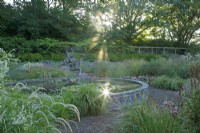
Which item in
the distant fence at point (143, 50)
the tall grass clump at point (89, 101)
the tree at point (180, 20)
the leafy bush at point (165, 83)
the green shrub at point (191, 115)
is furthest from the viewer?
the tree at point (180, 20)

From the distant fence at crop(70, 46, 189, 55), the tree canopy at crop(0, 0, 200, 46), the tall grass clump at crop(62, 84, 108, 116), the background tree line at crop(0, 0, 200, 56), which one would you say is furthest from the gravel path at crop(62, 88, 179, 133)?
the tree canopy at crop(0, 0, 200, 46)

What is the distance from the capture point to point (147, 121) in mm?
3471

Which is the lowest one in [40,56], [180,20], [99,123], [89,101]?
[99,123]

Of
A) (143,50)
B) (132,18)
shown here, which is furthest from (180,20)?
(143,50)

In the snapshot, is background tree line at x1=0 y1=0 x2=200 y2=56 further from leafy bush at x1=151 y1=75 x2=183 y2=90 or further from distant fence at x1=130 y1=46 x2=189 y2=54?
leafy bush at x1=151 y1=75 x2=183 y2=90

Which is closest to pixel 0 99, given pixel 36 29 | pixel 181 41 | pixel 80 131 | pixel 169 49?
pixel 80 131

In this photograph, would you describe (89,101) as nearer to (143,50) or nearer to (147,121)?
(147,121)

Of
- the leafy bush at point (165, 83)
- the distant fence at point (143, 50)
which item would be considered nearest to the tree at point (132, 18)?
the distant fence at point (143, 50)

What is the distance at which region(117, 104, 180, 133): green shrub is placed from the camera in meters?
3.34

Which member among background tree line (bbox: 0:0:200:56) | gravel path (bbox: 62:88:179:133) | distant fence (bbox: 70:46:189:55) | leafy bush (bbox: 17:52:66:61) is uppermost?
background tree line (bbox: 0:0:200:56)

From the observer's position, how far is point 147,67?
10.9m

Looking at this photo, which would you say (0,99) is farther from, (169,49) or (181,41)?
(181,41)

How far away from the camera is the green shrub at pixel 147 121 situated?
3344 mm

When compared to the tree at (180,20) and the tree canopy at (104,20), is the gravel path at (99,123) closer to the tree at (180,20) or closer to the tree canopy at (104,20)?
the tree canopy at (104,20)
